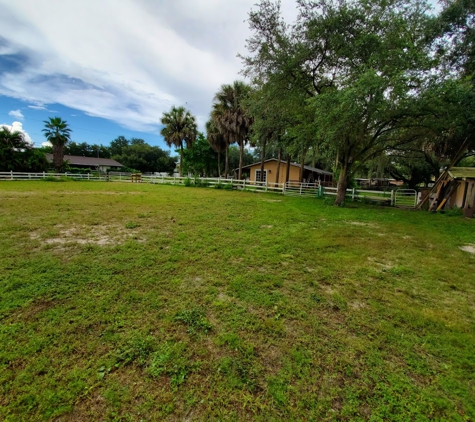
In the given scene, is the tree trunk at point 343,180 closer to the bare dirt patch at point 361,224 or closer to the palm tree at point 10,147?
the bare dirt patch at point 361,224

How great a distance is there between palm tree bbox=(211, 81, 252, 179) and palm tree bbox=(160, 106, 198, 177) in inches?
224

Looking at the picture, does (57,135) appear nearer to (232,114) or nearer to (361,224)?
(232,114)

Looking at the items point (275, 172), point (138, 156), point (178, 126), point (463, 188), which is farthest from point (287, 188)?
point (138, 156)

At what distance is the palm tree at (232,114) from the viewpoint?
1906 centimetres

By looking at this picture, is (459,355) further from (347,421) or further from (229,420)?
(229,420)

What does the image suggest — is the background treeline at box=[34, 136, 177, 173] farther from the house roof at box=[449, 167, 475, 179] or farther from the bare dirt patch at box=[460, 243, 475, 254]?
the bare dirt patch at box=[460, 243, 475, 254]

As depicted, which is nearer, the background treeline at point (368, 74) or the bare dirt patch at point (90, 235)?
the bare dirt patch at point (90, 235)

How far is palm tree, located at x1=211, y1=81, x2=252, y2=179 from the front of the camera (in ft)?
62.5

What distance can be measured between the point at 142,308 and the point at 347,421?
2203mm

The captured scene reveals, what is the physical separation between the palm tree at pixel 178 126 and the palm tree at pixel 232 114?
18.7 feet

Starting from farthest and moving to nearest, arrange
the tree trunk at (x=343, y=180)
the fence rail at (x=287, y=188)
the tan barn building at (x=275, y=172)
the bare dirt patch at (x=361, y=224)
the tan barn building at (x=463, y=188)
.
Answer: the tan barn building at (x=275, y=172), the fence rail at (x=287, y=188), the tree trunk at (x=343, y=180), the tan barn building at (x=463, y=188), the bare dirt patch at (x=361, y=224)

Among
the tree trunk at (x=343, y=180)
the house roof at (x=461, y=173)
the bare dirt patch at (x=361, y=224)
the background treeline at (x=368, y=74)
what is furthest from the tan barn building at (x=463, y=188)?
the bare dirt patch at (x=361, y=224)

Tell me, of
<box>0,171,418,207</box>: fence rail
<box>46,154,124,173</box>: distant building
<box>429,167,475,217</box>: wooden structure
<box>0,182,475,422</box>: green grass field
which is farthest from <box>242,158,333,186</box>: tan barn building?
<box>46,154,124,173</box>: distant building

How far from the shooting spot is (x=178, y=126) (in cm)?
2520
